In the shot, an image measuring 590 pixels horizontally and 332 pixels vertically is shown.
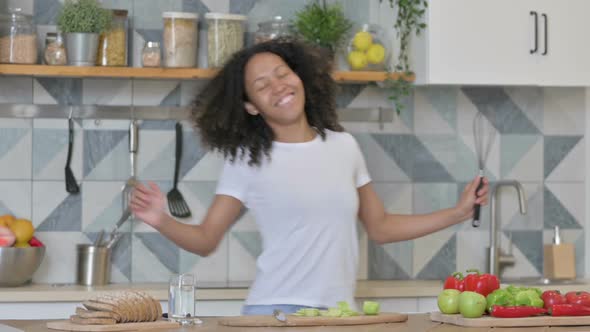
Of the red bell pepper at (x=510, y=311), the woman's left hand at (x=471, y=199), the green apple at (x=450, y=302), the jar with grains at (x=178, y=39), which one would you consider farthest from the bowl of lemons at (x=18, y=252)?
the red bell pepper at (x=510, y=311)

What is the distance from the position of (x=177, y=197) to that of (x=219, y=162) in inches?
8.2

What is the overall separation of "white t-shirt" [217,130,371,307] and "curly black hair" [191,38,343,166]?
8cm

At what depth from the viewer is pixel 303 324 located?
7.55 feet

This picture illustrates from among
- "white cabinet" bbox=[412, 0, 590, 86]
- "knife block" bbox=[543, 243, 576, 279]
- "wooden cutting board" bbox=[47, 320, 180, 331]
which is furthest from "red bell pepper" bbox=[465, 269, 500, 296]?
"knife block" bbox=[543, 243, 576, 279]

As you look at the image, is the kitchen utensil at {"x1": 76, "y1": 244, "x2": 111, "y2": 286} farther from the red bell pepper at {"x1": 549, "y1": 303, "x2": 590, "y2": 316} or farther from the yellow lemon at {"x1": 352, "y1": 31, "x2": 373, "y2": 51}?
the red bell pepper at {"x1": 549, "y1": 303, "x2": 590, "y2": 316}

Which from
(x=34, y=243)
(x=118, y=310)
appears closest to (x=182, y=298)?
(x=118, y=310)

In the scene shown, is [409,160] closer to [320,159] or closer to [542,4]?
[542,4]

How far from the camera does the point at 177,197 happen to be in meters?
3.92

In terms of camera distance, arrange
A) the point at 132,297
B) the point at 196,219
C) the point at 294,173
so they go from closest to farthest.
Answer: the point at 132,297 → the point at 294,173 → the point at 196,219

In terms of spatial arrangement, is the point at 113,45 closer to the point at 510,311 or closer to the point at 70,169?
the point at 70,169

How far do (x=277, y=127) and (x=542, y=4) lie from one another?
1479 millimetres

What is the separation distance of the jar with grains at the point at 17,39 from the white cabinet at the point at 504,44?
135cm

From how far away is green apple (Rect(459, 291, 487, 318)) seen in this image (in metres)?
2.38

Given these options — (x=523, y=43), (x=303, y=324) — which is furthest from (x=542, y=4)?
(x=303, y=324)
